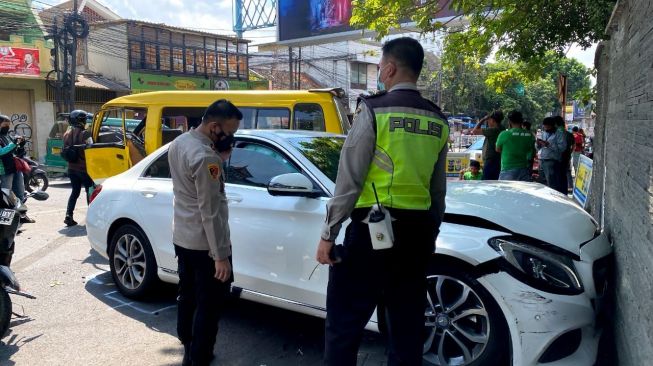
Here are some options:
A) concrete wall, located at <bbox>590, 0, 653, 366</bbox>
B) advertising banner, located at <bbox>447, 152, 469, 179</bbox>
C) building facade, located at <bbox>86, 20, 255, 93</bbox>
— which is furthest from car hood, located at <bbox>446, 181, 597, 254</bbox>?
building facade, located at <bbox>86, 20, 255, 93</bbox>

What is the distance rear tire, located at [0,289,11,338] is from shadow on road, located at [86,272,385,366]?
0.90 metres

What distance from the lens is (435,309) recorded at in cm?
321

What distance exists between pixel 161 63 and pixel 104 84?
3567 mm

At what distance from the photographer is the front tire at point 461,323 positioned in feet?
9.73

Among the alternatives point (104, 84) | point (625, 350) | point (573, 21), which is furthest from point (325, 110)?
point (104, 84)

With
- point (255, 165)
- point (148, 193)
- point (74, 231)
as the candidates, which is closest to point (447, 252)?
point (255, 165)

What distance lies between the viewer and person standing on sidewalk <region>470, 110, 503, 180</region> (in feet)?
28.0

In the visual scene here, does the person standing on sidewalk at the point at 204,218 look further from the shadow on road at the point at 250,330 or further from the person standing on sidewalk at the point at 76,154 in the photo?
the person standing on sidewalk at the point at 76,154

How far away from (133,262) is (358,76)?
38.5m

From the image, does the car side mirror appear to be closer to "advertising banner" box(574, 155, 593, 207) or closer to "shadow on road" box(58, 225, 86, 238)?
"shadow on road" box(58, 225, 86, 238)

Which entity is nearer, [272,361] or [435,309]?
[435,309]

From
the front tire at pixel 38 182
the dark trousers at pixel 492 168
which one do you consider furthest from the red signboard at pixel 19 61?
the dark trousers at pixel 492 168

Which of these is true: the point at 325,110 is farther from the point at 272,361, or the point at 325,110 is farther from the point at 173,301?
the point at 272,361

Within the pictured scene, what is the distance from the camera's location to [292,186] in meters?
3.28
